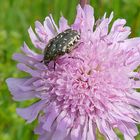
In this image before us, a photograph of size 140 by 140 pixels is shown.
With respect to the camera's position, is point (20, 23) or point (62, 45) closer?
point (62, 45)

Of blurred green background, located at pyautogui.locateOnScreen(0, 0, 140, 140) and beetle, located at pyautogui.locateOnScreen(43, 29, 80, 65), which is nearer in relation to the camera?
beetle, located at pyautogui.locateOnScreen(43, 29, 80, 65)

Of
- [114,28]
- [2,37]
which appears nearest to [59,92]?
[114,28]

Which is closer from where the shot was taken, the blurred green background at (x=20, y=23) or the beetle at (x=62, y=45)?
the beetle at (x=62, y=45)

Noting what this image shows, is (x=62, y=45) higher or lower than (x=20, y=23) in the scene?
lower
